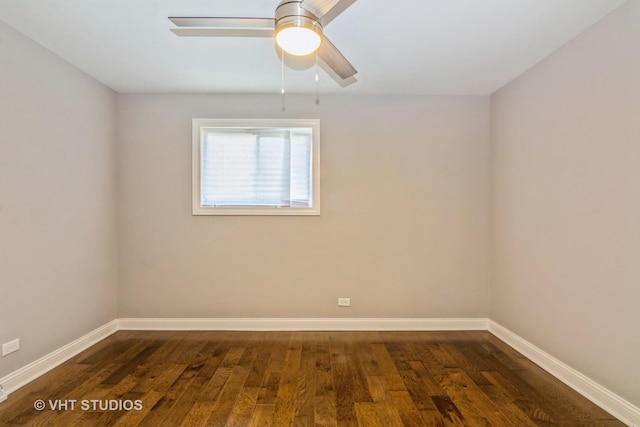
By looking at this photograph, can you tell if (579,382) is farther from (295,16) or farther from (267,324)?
(295,16)

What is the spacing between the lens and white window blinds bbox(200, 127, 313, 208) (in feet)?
12.3

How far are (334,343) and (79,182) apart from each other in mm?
2808

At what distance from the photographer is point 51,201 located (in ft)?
9.22

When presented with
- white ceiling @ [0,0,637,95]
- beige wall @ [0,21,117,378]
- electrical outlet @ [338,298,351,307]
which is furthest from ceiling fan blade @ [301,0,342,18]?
electrical outlet @ [338,298,351,307]

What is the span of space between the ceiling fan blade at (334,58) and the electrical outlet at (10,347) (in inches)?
114

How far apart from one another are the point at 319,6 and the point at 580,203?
2.27 meters

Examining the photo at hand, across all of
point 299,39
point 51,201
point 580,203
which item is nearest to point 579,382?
point 580,203

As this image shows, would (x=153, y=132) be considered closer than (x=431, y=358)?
No

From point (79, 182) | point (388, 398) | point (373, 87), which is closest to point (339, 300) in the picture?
point (388, 398)

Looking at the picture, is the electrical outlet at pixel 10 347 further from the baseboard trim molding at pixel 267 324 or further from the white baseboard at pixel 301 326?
the baseboard trim molding at pixel 267 324

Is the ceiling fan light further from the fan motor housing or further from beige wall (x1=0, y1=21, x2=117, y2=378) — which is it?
beige wall (x1=0, y1=21, x2=117, y2=378)

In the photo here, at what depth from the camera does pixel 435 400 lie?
235 centimetres

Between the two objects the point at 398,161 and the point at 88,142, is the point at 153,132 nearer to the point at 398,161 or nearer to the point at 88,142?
the point at 88,142

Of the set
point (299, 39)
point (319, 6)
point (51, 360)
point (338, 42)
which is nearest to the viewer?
point (319, 6)
